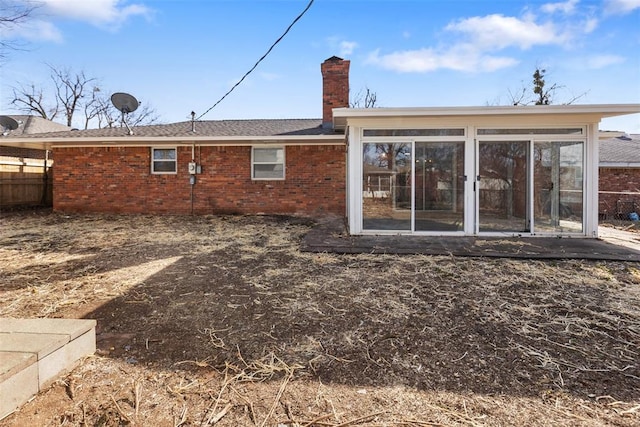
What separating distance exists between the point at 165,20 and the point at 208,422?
7.70 m

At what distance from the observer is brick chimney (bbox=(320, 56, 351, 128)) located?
35.0 ft

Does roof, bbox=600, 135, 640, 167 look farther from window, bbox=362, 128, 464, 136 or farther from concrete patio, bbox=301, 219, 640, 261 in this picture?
window, bbox=362, 128, 464, 136

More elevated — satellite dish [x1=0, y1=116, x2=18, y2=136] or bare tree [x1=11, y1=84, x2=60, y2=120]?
bare tree [x1=11, y1=84, x2=60, y2=120]

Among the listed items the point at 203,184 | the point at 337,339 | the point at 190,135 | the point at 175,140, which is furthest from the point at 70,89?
the point at 337,339

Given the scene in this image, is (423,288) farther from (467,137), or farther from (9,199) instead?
(9,199)

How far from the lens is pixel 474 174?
7.24 m

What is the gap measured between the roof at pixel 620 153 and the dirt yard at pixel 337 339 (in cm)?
1014

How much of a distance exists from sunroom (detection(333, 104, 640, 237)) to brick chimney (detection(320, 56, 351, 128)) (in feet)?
12.5

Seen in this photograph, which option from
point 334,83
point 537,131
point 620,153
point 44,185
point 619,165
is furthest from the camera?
point 44,185

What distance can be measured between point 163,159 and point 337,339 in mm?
10103

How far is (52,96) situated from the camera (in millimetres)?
30562

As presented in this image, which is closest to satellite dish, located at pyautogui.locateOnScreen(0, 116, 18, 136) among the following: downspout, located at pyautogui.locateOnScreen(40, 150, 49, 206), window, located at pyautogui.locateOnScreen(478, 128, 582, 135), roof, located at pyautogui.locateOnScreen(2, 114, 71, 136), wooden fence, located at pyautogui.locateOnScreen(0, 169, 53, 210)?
downspout, located at pyautogui.locateOnScreen(40, 150, 49, 206)

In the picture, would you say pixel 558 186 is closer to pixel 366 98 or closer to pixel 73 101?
pixel 366 98

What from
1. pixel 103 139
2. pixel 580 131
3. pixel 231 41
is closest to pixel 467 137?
pixel 580 131
